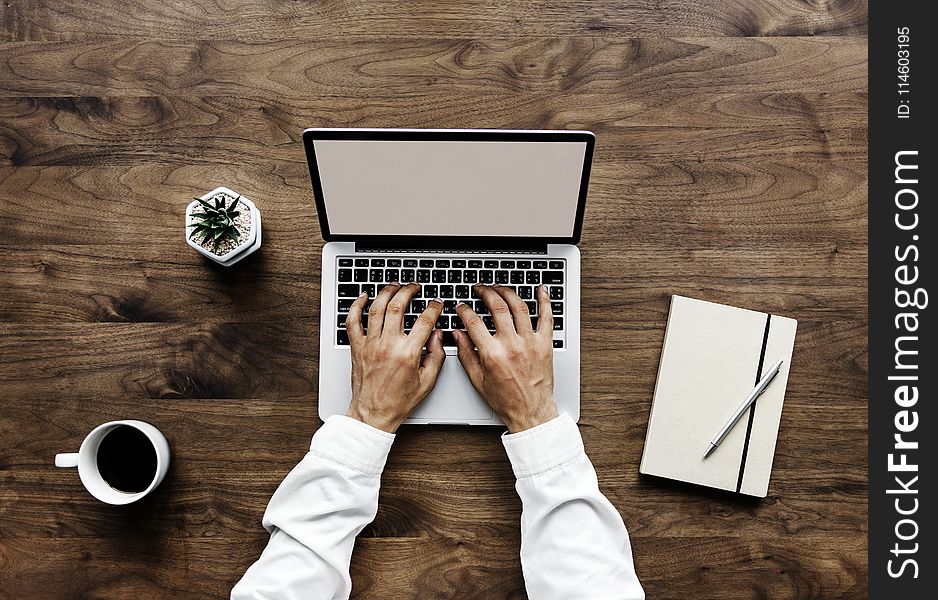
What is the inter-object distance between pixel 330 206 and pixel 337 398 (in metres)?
0.27

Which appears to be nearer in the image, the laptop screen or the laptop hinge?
the laptop screen

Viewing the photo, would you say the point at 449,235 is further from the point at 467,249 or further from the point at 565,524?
the point at 565,524

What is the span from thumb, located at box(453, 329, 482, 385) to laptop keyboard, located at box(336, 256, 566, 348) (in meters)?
0.02

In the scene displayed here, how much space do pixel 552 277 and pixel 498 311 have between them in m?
0.09

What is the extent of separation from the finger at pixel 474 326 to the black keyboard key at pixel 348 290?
0.49 feet

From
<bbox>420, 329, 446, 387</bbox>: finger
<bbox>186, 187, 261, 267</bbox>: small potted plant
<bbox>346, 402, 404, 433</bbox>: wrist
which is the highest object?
<bbox>186, 187, 261, 267</bbox>: small potted plant

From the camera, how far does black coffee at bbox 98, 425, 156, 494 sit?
893 mm

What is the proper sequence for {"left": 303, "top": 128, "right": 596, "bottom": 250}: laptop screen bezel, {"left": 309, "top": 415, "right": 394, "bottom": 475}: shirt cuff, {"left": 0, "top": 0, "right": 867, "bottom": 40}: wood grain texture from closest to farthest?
1. {"left": 303, "top": 128, "right": 596, "bottom": 250}: laptop screen bezel
2. {"left": 309, "top": 415, "right": 394, "bottom": 475}: shirt cuff
3. {"left": 0, "top": 0, "right": 867, "bottom": 40}: wood grain texture

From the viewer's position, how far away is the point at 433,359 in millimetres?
917

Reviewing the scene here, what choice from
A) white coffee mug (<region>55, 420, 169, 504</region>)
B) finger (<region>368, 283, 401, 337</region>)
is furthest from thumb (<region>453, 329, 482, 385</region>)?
white coffee mug (<region>55, 420, 169, 504</region>)

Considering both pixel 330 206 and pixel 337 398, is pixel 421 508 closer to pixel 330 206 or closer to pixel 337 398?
pixel 337 398

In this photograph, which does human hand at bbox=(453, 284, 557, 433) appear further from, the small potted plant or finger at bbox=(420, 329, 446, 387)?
the small potted plant

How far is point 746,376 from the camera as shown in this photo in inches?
37.0

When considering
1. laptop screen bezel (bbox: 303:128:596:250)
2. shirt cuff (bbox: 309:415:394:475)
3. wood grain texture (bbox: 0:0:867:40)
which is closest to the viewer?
laptop screen bezel (bbox: 303:128:596:250)
